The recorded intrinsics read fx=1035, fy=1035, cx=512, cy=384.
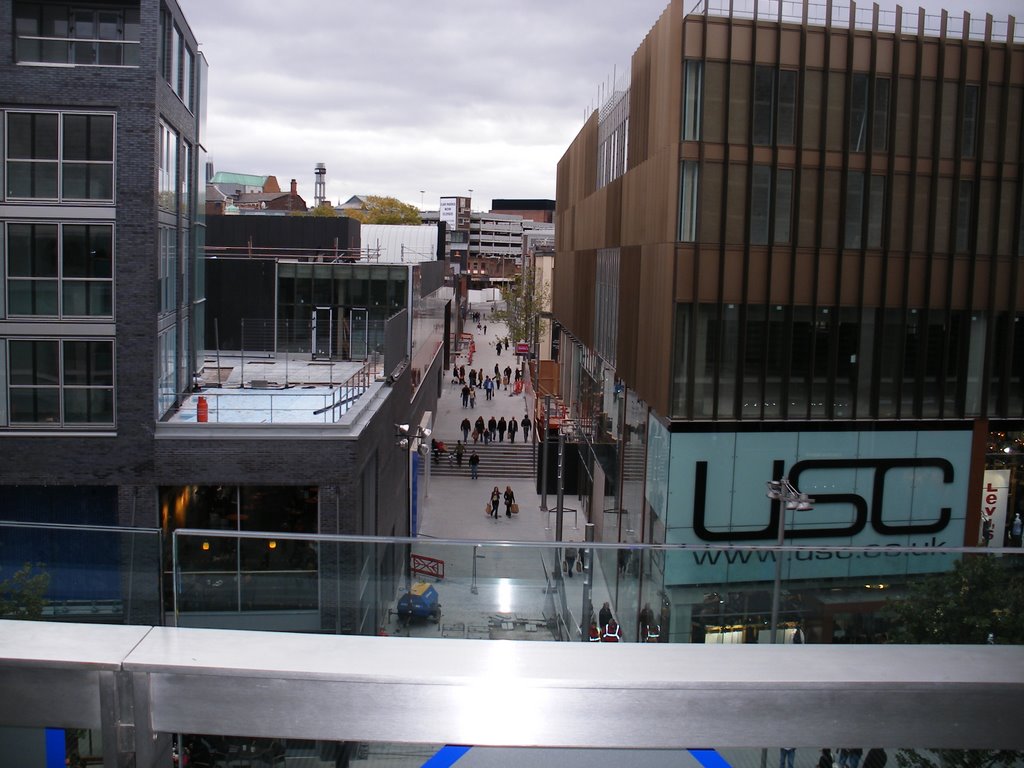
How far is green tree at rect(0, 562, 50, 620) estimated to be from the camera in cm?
329

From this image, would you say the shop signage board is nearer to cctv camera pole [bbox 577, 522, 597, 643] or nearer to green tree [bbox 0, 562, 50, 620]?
cctv camera pole [bbox 577, 522, 597, 643]

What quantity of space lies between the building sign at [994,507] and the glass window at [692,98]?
976cm

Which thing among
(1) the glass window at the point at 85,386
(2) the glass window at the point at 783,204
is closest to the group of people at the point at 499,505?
(2) the glass window at the point at 783,204

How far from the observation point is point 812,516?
20.8 meters

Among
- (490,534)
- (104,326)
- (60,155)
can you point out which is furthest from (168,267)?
(490,534)

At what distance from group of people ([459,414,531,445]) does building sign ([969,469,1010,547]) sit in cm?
2351

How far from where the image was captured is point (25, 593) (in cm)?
356

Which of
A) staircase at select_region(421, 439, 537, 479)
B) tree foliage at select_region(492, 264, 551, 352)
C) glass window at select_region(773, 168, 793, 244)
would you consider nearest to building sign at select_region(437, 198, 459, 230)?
tree foliage at select_region(492, 264, 551, 352)

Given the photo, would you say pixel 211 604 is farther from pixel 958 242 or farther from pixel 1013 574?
A: pixel 958 242

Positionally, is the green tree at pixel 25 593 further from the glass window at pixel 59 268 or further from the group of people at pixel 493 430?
the group of people at pixel 493 430

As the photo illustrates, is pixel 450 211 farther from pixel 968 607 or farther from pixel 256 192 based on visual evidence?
pixel 968 607

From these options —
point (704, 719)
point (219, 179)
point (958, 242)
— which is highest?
point (219, 179)

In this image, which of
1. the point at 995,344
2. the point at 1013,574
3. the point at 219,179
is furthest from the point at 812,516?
the point at 219,179

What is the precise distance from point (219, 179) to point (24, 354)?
140m
